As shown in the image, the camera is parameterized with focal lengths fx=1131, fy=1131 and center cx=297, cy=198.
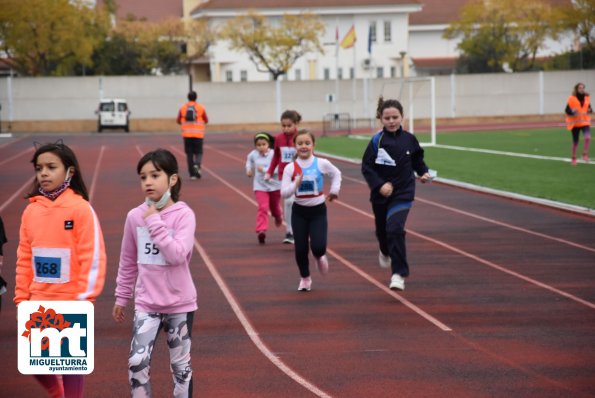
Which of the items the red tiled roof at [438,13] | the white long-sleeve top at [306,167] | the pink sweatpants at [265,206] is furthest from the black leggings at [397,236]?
the red tiled roof at [438,13]

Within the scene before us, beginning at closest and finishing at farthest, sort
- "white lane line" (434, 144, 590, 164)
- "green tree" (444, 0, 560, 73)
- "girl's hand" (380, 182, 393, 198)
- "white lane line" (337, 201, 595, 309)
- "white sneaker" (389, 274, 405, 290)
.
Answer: "white lane line" (337, 201, 595, 309)
"girl's hand" (380, 182, 393, 198)
"white sneaker" (389, 274, 405, 290)
"white lane line" (434, 144, 590, 164)
"green tree" (444, 0, 560, 73)

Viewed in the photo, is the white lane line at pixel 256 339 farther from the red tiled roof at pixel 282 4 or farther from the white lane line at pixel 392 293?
the red tiled roof at pixel 282 4

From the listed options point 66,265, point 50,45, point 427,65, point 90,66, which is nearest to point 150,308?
point 66,265

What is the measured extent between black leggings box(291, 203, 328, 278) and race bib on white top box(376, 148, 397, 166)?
30.3 inches

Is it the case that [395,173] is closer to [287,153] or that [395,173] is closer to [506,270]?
[506,270]

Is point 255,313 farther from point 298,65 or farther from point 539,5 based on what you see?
point 298,65

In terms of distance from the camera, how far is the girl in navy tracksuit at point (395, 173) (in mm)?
11062

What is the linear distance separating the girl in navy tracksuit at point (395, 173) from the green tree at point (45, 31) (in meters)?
55.7

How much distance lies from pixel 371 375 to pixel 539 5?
73498mm

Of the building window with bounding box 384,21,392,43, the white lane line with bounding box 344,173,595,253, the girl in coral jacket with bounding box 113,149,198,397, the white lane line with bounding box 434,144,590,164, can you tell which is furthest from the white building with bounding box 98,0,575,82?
the girl in coral jacket with bounding box 113,149,198,397

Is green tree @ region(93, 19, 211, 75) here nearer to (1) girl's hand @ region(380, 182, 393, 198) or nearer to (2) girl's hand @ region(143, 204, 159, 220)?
(1) girl's hand @ region(380, 182, 393, 198)

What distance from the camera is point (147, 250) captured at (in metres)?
6.20

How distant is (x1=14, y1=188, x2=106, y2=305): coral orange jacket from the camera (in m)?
5.92

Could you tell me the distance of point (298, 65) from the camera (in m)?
86.0
